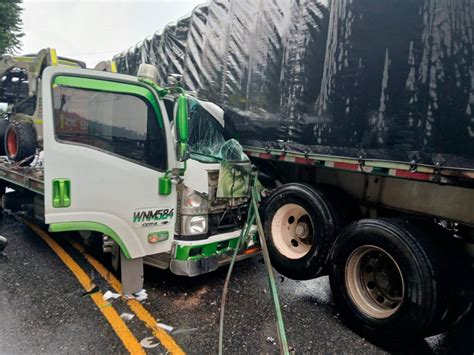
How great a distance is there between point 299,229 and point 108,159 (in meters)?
2.27

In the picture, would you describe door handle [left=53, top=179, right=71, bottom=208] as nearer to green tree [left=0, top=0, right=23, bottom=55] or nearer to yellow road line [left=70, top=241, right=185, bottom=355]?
yellow road line [left=70, top=241, right=185, bottom=355]

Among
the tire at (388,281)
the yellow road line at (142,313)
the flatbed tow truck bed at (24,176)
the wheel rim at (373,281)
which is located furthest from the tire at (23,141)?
the wheel rim at (373,281)

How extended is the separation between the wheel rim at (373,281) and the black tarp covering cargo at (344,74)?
3.12ft

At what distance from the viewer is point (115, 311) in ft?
10.5

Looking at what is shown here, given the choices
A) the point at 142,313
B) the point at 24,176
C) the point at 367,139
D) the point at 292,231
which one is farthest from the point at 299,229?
the point at 24,176

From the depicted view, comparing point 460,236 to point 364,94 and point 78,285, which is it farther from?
point 78,285

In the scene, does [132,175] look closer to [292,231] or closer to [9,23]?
[292,231]

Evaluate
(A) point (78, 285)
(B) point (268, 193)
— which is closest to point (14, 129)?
(A) point (78, 285)

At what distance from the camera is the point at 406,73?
102 inches

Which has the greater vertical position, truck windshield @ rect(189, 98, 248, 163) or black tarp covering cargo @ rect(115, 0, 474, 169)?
black tarp covering cargo @ rect(115, 0, 474, 169)

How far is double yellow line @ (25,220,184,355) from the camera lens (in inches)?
108

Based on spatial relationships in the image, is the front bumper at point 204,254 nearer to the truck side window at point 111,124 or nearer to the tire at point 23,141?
the truck side window at point 111,124

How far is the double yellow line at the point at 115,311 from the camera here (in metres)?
2.74

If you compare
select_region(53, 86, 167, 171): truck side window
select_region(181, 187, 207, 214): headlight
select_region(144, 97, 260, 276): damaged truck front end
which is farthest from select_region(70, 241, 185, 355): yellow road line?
select_region(53, 86, 167, 171): truck side window
